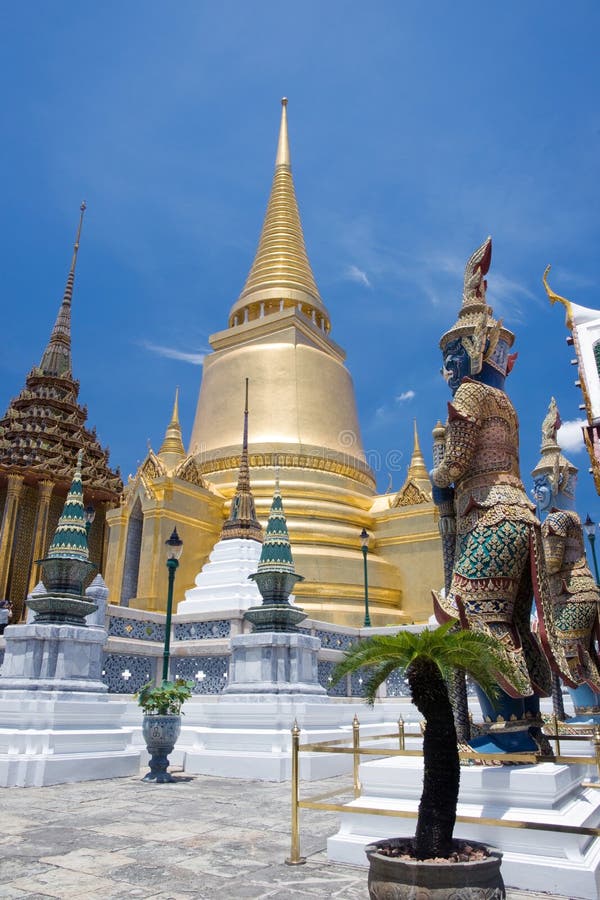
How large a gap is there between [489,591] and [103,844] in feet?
9.84

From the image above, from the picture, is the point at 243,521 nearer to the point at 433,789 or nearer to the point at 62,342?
the point at 433,789

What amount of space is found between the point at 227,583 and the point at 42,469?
1413cm

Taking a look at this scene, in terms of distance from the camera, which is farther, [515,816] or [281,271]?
[281,271]

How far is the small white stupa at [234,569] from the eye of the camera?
40.3 ft

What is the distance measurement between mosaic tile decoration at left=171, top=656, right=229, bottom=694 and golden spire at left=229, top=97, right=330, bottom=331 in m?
15.4

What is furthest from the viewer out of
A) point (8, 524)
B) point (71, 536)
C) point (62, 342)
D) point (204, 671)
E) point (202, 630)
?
point (62, 342)

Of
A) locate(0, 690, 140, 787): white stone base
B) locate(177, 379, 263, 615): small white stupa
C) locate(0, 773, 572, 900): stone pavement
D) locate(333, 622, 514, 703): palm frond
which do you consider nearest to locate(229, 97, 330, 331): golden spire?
locate(177, 379, 263, 615): small white stupa

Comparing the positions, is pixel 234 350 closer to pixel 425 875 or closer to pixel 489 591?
pixel 489 591

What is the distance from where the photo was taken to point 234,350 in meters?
22.8

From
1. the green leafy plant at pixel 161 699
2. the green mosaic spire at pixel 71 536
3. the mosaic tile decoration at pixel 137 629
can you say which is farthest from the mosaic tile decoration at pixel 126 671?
the green leafy plant at pixel 161 699

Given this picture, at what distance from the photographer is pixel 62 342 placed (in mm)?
30750

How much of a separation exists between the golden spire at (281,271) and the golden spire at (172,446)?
503 cm

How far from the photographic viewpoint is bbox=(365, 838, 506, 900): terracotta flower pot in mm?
2580

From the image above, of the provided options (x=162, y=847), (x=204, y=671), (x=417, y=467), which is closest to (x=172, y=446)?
(x=417, y=467)
